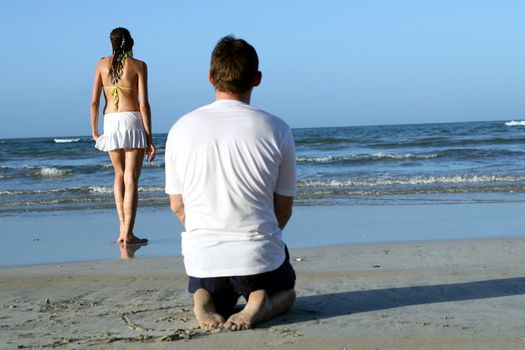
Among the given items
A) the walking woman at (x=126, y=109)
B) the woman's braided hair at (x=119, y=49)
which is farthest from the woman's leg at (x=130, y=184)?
the woman's braided hair at (x=119, y=49)

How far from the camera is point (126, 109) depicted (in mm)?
6074

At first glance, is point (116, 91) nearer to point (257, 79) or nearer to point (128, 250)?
point (128, 250)

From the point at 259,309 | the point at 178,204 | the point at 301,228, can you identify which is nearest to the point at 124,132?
the point at 301,228

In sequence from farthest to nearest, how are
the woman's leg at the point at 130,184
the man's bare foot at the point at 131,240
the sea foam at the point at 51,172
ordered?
the sea foam at the point at 51,172
the man's bare foot at the point at 131,240
the woman's leg at the point at 130,184

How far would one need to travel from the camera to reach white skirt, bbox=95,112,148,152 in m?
6.04

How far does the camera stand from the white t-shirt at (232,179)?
3.10 meters

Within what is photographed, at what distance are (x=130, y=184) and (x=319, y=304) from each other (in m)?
2.90

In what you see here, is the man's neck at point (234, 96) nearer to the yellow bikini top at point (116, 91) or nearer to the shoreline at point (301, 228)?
the shoreline at point (301, 228)

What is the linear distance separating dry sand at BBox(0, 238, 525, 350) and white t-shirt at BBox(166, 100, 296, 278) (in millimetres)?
324

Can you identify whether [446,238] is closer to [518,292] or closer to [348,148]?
[518,292]

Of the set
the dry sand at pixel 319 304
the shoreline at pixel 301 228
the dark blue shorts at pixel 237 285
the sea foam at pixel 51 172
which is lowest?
the sea foam at pixel 51 172

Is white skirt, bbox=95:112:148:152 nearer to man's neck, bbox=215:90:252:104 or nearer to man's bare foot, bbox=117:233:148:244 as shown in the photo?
man's bare foot, bbox=117:233:148:244

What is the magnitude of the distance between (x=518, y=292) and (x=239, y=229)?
1.67 m

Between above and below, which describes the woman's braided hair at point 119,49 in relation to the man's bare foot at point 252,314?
above
